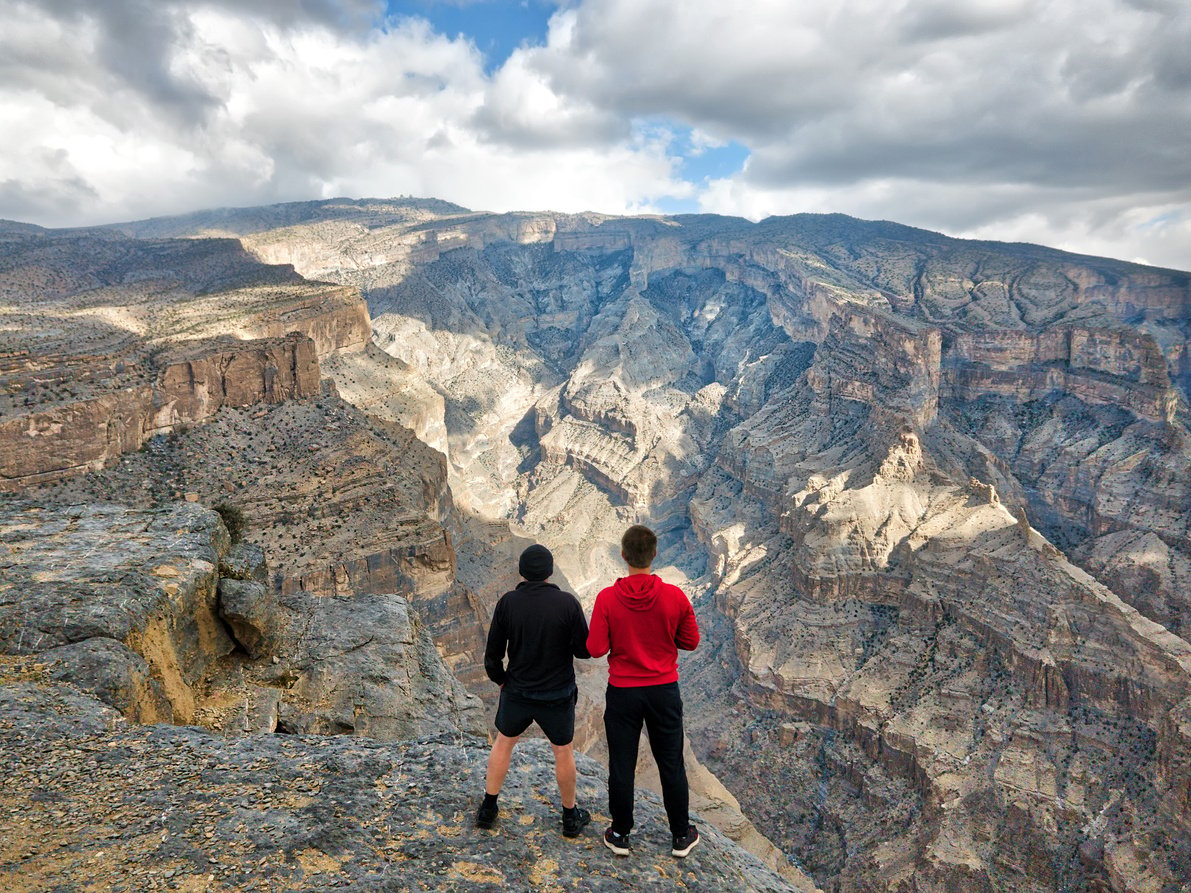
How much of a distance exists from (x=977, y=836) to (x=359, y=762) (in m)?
39.6

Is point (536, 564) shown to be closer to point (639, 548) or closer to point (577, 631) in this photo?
point (577, 631)

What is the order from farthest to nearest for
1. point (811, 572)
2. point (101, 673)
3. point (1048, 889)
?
point (811, 572)
point (1048, 889)
point (101, 673)

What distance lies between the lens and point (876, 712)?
43344 millimetres

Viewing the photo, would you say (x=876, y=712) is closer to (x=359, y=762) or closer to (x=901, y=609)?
(x=901, y=609)

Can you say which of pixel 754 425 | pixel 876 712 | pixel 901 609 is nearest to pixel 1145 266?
pixel 754 425

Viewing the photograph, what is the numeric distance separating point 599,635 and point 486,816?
242 centimetres

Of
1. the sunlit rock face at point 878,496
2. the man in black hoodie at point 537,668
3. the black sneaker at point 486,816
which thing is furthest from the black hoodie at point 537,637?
the sunlit rock face at point 878,496

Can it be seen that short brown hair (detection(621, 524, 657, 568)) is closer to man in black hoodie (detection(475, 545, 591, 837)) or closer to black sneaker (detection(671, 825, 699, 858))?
man in black hoodie (detection(475, 545, 591, 837))

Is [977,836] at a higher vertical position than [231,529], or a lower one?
lower

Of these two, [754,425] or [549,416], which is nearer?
[754,425]

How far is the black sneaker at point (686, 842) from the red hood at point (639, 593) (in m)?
2.82

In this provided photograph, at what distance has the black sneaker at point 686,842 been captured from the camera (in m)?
7.84

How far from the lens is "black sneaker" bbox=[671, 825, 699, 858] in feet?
25.7

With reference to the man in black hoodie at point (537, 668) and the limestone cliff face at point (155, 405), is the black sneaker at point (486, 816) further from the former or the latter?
the limestone cliff face at point (155, 405)
